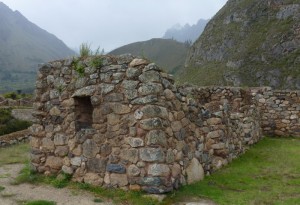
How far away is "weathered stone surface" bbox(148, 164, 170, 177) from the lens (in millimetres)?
7473

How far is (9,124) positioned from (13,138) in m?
2.54

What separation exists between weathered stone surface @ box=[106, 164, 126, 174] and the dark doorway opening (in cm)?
112

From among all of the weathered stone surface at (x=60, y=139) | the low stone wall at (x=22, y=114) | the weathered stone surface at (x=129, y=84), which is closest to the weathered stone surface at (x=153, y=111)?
the weathered stone surface at (x=129, y=84)

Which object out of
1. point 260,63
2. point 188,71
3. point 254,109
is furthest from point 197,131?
point 188,71

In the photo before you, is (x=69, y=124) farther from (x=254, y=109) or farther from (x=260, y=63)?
(x=260, y=63)

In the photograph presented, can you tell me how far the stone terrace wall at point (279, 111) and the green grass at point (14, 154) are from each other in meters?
8.76

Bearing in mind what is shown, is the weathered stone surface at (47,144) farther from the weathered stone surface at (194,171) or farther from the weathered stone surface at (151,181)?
the weathered stone surface at (194,171)

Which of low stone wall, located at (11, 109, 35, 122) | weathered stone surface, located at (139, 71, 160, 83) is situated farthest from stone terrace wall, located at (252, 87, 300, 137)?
low stone wall, located at (11, 109, 35, 122)

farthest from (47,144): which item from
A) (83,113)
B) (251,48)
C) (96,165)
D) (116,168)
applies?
(251,48)

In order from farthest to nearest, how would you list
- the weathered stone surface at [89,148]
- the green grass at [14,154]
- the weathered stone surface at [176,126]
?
1. the green grass at [14,154]
2. the weathered stone surface at [89,148]
3. the weathered stone surface at [176,126]

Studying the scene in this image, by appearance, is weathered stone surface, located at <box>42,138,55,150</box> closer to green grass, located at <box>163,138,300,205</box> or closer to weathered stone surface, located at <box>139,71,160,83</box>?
weathered stone surface, located at <box>139,71,160,83</box>

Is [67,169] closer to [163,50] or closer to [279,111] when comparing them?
[279,111]

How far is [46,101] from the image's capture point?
9281 millimetres

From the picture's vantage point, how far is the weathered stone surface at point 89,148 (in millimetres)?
8266
